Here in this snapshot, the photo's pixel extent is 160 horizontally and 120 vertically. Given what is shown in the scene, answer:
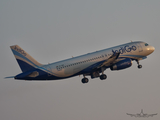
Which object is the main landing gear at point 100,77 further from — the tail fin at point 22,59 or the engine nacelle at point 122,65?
the tail fin at point 22,59

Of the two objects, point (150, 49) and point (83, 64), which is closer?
point (83, 64)

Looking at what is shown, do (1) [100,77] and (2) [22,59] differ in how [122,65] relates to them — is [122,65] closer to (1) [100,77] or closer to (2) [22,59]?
(1) [100,77]

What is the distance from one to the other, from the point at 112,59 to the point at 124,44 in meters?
7.89

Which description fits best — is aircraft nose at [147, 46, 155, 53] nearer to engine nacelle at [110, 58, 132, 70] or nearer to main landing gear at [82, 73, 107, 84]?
engine nacelle at [110, 58, 132, 70]

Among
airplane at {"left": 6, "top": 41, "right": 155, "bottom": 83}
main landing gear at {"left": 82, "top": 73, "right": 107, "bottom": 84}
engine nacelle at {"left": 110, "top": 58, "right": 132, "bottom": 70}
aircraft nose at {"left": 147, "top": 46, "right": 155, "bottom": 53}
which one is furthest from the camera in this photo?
aircraft nose at {"left": 147, "top": 46, "right": 155, "bottom": 53}

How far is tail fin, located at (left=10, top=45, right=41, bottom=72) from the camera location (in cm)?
6594

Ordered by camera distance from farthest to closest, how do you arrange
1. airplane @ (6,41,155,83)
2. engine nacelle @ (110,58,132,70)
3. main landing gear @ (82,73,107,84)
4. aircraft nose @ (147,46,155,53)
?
aircraft nose @ (147,46,155,53), main landing gear @ (82,73,107,84), engine nacelle @ (110,58,132,70), airplane @ (6,41,155,83)

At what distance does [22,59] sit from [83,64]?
1383cm

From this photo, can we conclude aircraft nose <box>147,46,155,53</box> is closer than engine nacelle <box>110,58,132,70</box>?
No

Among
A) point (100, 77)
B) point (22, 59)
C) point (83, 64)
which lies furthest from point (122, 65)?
point (22, 59)

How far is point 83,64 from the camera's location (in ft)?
223

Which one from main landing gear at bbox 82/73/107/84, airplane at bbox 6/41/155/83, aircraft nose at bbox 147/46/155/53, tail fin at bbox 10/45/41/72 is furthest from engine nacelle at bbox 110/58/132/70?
tail fin at bbox 10/45/41/72

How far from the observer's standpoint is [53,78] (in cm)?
6681

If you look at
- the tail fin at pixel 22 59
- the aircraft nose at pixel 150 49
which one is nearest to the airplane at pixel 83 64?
the tail fin at pixel 22 59
